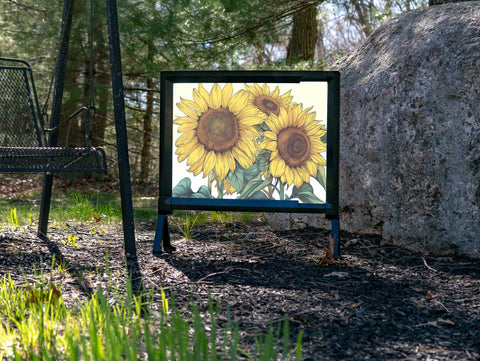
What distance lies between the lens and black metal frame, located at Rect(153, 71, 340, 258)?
2705 mm

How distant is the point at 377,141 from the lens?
3.07 meters

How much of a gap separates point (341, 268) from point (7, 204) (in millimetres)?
4879

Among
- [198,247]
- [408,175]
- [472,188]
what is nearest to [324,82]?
[408,175]

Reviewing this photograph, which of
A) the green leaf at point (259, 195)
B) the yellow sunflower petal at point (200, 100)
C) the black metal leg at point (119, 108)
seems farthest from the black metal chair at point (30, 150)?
the green leaf at point (259, 195)

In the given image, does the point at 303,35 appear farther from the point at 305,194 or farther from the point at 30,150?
the point at 30,150

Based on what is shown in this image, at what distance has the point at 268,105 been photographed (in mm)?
2797

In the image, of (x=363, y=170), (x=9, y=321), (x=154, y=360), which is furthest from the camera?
(x=363, y=170)

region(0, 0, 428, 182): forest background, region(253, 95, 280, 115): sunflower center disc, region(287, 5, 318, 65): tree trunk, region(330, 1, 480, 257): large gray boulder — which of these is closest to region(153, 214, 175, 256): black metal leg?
region(253, 95, 280, 115): sunflower center disc

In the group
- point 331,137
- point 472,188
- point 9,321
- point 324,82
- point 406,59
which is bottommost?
point 9,321

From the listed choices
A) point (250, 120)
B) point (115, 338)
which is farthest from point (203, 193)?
point (115, 338)

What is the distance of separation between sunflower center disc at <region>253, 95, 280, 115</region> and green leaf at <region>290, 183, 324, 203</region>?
1.49ft

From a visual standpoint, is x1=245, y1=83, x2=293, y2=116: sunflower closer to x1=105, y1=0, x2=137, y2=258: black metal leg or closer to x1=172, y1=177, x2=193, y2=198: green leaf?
x1=172, y1=177, x2=193, y2=198: green leaf

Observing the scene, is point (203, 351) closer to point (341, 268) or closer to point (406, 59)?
point (341, 268)

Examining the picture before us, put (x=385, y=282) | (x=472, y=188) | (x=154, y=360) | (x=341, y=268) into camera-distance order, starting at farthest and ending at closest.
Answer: (x=472, y=188)
(x=341, y=268)
(x=385, y=282)
(x=154, y=360)
